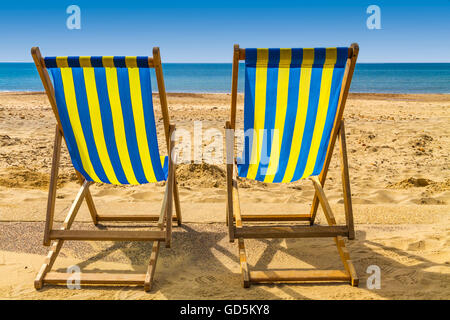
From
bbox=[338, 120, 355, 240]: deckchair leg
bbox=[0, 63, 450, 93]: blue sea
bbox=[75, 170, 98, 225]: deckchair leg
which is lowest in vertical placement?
bbox=[75, 170, 98, 225]: deckchair leg

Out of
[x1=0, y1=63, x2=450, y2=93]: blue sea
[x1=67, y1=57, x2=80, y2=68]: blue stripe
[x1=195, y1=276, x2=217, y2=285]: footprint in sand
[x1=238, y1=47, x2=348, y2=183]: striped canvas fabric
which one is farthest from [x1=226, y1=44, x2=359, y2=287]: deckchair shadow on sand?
[x1=0, y1=63, x2=450, y2=93]: blue sea

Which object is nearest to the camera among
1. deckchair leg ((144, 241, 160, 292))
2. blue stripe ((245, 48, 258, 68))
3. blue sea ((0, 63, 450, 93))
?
deckchair leg ((144, 241, 160, 292))

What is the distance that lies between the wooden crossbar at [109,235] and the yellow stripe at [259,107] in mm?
749

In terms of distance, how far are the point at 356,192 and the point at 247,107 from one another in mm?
1890

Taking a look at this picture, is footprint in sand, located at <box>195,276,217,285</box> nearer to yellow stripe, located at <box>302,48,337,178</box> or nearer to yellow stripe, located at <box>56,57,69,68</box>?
yellow stripe, located at <box>302,48,337,178</box>

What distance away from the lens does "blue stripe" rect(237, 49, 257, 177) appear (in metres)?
2.30

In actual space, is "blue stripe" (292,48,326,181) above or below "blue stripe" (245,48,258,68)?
below

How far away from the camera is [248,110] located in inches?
95.7

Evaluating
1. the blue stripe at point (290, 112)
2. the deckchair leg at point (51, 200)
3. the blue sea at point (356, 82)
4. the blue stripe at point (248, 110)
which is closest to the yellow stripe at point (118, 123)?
the deckchair leg at point (51, 200)

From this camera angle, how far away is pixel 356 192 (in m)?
3.78

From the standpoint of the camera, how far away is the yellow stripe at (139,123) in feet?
7.45

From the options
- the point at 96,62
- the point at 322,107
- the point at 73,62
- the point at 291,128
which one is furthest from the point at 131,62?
the point at 322,107

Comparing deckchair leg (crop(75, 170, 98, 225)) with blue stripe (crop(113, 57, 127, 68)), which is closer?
blue stripe (crop(113, 57, 127, 68))
